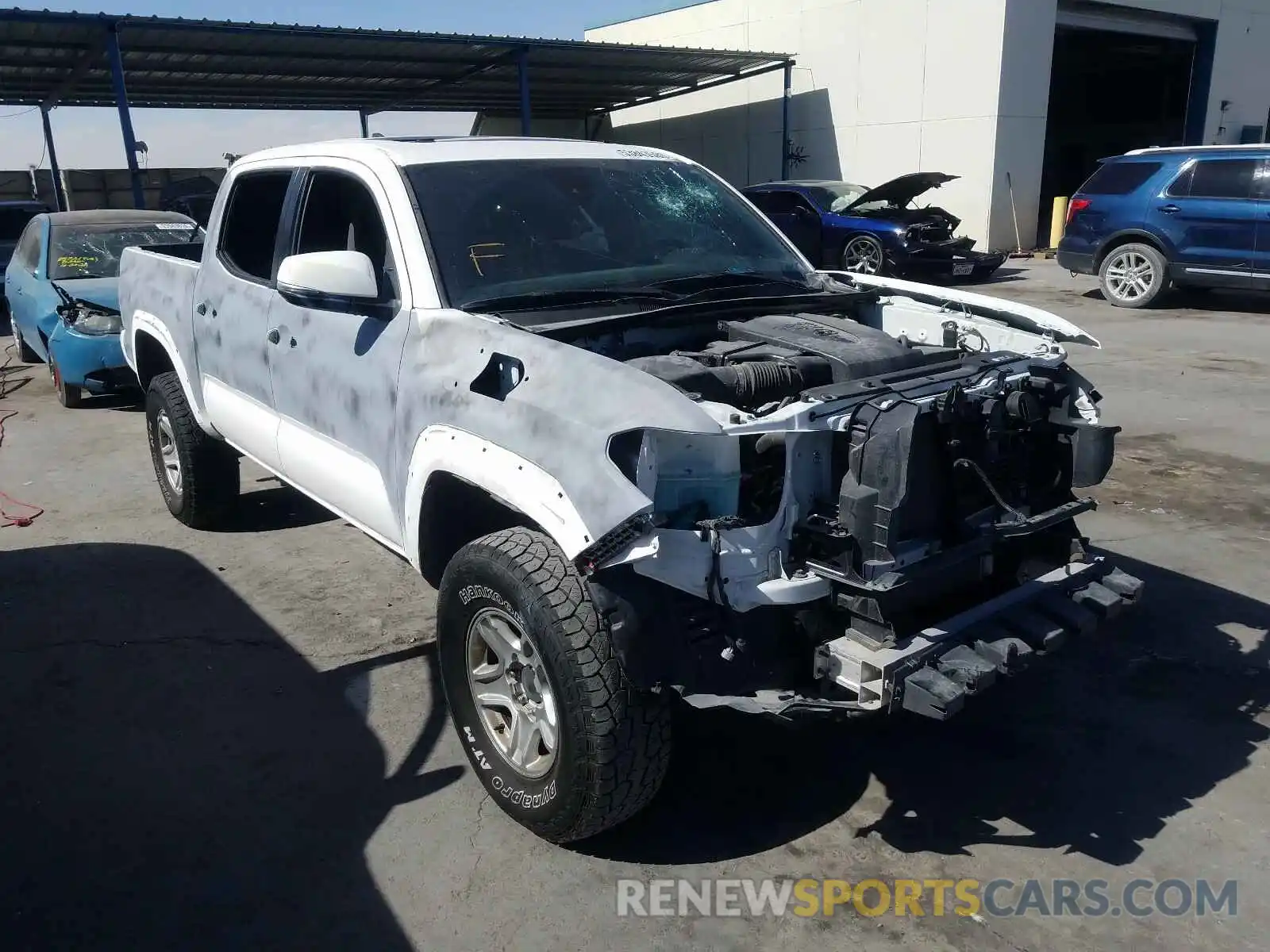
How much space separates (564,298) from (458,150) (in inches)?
33.5

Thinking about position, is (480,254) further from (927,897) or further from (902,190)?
(902,190)

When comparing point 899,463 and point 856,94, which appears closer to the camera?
point 899,463

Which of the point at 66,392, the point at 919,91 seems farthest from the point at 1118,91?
the point at 66,392

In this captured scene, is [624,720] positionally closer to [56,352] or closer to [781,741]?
[781,741]

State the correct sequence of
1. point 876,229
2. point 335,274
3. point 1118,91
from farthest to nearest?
point 1118,91, point 876,229, point 335,274

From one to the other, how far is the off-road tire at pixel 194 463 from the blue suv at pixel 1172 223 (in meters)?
11.6

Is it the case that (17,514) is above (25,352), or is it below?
below

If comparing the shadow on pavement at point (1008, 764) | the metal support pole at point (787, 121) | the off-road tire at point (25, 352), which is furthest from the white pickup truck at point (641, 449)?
the metal support pole at point (787, 121)

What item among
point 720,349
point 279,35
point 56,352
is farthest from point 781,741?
point 279,35

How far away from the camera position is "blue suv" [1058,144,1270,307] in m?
12.0

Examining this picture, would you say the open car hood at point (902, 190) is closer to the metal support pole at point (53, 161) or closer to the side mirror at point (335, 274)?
the side mirror at point (335, 274)

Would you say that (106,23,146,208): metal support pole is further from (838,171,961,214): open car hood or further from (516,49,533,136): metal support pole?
(838,171,961,214): open car hood

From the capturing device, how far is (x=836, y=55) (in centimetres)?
2280

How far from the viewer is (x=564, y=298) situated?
11.7 feet
